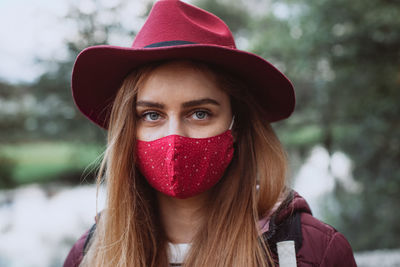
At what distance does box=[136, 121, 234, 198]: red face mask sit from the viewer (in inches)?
58.3

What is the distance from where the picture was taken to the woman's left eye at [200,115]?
1538 millimetres

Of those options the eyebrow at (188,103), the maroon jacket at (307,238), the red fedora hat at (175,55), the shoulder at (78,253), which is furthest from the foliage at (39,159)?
the maroon jacket at (307,238)

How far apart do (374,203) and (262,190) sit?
13.6 feet

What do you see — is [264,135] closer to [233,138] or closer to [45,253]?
[233,138]

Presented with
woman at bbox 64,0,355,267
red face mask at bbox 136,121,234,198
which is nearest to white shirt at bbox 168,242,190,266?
woman at bbox 64,0,355,267

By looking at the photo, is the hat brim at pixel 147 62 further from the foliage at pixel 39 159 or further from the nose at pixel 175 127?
the foliage at pixel 39 159

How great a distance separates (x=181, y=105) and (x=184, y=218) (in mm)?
601

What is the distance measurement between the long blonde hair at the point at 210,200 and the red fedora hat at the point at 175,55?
72 millimetres

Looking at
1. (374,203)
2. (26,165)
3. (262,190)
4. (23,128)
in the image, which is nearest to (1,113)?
(23,128)

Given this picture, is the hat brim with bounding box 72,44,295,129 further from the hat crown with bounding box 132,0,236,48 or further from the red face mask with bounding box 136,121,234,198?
the red face mask with bounding box 136,121,234,198

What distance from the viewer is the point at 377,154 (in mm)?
4977

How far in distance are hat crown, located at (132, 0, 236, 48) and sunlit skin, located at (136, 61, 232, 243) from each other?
0.12 meters

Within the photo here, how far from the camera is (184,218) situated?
1679 mm

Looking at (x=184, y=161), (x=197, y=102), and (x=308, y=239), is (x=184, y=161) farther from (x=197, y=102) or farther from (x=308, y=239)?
(x=308, y=239)
